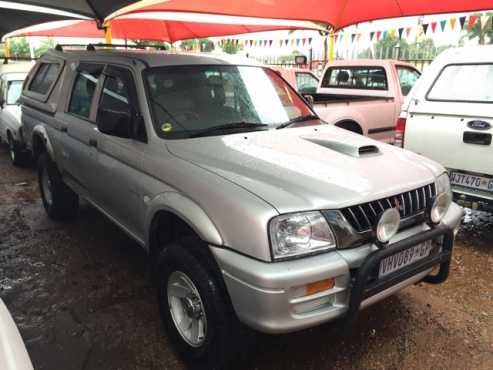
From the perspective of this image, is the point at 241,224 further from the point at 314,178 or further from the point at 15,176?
the point at 15,176

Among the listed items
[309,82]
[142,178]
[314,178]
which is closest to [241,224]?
[314,178]

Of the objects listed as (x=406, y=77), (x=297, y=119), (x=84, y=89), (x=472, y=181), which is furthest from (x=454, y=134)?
(x=406, y=77)

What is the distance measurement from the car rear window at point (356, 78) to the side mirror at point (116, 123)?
5824 mm

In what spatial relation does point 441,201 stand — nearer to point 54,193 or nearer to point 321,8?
point 54,193

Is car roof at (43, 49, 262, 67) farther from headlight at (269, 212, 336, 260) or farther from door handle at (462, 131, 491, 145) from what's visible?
door handle at (462, 131, 491, 145)


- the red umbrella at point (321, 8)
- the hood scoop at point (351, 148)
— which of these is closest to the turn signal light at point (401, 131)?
the hood scoop at point (351, 148)

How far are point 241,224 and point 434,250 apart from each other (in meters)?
1.26

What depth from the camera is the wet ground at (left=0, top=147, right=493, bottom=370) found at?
263 cm

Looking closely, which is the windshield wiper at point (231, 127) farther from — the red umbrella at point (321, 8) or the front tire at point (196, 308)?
the red umbrella at point (321, 8)

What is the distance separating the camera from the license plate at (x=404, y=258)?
7.24 ft

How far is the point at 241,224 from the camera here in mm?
2010

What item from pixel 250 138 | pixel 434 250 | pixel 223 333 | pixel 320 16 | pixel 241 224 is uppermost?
pixel 320 16

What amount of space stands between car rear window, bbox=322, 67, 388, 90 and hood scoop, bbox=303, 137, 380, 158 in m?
5.16

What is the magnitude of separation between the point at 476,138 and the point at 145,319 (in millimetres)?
3327
